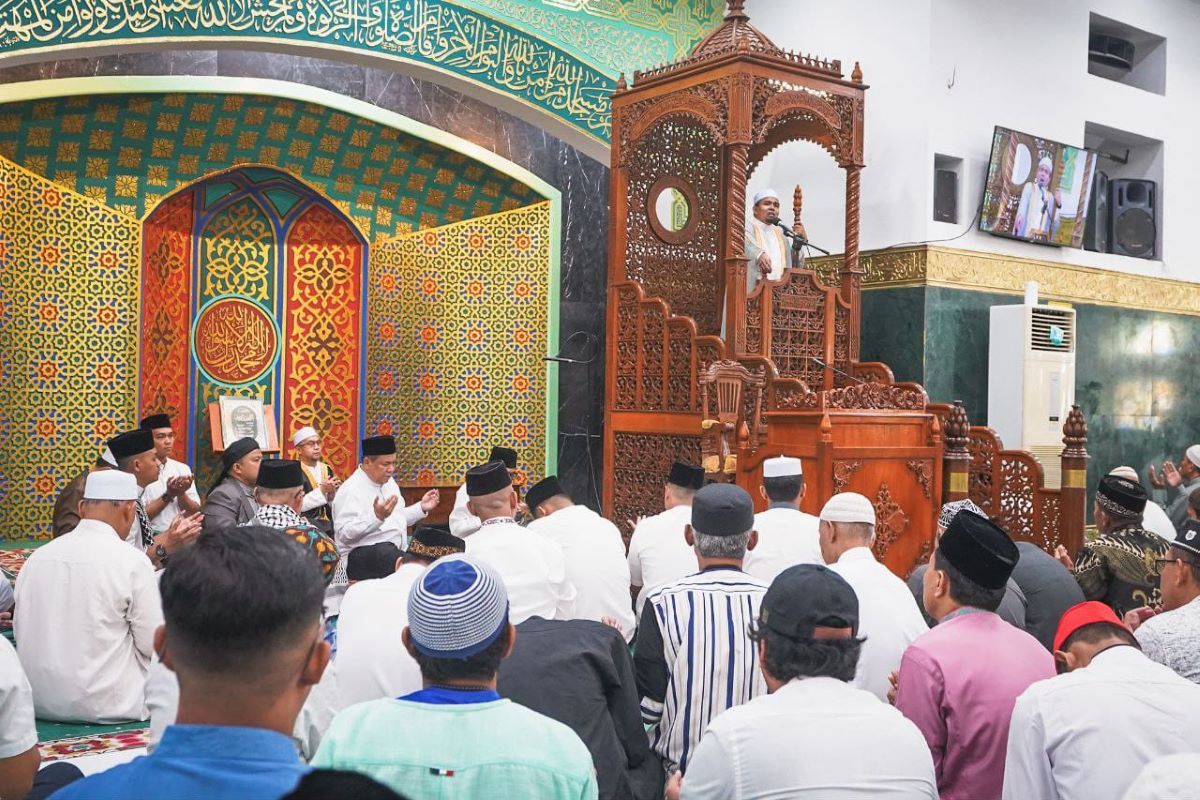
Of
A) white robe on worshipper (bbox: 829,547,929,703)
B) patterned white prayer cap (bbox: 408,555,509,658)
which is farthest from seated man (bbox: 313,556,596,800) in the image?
white robe on worshipper (bbox: 829,547,929,703)

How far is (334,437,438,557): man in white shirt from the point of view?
533 centimetres

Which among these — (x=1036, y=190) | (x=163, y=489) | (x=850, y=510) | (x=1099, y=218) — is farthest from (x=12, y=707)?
(x=1099, y=218)

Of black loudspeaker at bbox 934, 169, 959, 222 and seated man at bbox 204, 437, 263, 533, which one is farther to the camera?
black loudspeaker at bbox 934, 169, 959, 222

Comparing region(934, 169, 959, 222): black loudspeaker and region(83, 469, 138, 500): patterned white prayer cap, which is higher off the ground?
region(934, 169, 959, 222): black loudspeaker

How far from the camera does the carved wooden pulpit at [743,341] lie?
551 cm

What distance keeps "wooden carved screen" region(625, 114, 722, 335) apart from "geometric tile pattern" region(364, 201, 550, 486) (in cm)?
129

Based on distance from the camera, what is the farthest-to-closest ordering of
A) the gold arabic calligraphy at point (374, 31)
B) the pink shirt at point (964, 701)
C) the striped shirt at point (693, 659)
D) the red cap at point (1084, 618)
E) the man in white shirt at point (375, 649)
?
the gold arabic calligraphy at point (374, 31) < the man in white shirt at point (375, 649) < the striped shirt at point (693, 659) < the pink shirt at point (964, 701) < the red cap at point (1084, 618)

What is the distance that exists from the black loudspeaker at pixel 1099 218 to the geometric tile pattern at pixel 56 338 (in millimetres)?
7238

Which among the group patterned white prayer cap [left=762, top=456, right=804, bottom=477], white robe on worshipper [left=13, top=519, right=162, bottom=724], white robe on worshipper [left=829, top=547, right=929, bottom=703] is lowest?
white robe on worshipper [left=13, top=519, right=162, bottom=724]

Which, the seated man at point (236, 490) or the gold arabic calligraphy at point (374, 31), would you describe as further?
A: the gold arabic calligraphy at point (374, 31)

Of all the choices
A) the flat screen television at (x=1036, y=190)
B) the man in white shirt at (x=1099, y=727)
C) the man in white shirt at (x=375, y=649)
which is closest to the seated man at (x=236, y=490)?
the man in white shirt at (x=375, y=649)

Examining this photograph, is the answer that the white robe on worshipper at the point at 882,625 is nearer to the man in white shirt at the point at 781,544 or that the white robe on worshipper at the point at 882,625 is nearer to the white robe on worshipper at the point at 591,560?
the man in white shirt at the point at 781,544

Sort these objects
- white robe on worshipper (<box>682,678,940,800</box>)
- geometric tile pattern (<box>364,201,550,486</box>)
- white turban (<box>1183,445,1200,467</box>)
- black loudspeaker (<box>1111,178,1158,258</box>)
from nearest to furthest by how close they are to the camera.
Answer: white robe on worshipper (<box>682,678,940,800</box>) < white turban (<box>1183,445,1200,467</box>) < geometric tile pattern (<box>364,201,550,486</box>) < black loudspeaker (<box>1111,178,1158,258</box>)

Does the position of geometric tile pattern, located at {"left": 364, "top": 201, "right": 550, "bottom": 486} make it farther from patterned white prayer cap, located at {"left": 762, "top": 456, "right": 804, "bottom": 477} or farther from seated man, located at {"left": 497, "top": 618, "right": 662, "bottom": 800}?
seated man, located at {"left": 497, "top": 618, "right": 662, "bottom": 800}
